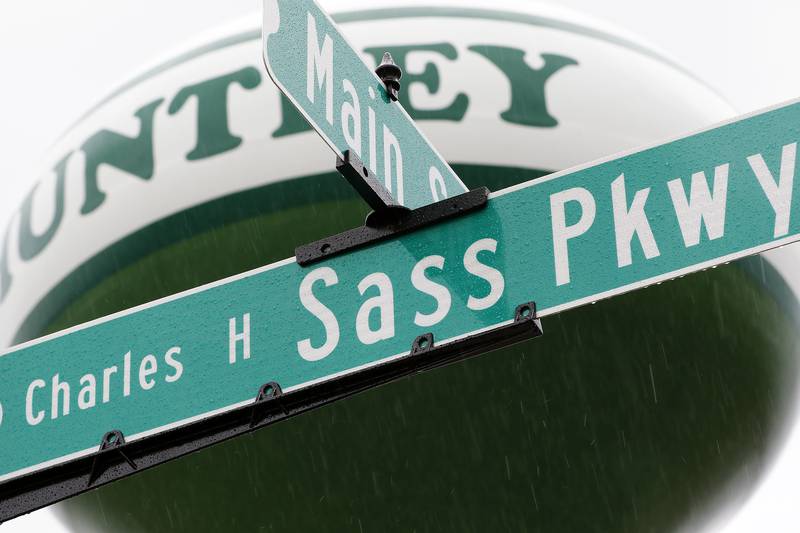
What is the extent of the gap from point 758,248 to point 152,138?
152 inches

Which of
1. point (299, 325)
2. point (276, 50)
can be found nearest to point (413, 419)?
point (299, 325)

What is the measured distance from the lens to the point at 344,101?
113 inches

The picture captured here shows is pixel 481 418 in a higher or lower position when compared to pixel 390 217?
higher

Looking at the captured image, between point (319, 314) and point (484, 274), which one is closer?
point (484, 274)

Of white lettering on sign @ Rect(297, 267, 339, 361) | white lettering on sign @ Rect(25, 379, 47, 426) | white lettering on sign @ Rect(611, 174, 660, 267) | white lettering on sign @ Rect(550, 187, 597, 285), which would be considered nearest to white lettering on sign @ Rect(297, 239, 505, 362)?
white lettering on sign @ Rect(297, 267, 339, 361)

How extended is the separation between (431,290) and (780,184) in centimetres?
70

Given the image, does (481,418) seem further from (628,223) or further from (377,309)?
(628,223)

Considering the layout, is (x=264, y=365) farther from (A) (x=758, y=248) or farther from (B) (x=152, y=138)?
(B) (x=152, y=138)

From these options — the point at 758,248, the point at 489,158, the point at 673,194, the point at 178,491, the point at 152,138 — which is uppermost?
the point at 152,138

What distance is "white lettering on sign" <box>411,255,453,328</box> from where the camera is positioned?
278 centimetres

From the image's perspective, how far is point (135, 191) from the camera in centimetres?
587

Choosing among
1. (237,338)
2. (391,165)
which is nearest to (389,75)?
(391,165)

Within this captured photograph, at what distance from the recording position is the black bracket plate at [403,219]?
289 centimetres

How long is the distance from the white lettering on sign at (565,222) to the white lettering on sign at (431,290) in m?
0.23
